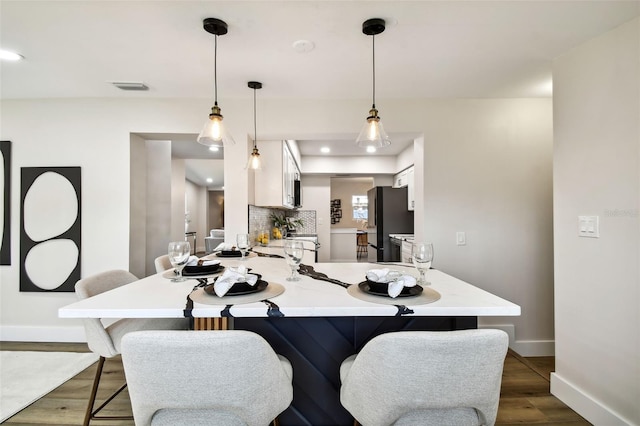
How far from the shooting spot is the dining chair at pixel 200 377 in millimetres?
750

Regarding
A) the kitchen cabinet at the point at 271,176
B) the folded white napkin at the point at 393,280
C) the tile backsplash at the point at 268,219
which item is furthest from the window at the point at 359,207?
the folded white napkin at the point at 393,280

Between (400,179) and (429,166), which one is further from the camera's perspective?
(400,179)

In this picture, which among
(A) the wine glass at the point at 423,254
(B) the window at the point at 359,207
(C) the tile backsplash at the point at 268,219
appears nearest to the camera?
(A) the wine glass at the point at 423,254

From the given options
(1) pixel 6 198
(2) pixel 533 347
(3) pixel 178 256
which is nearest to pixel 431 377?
(3) pixel 178 256

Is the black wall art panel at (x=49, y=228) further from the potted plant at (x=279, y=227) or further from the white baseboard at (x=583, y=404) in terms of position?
the white baseboard at (x=583, y=404)

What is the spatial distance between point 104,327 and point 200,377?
1099 millimetres

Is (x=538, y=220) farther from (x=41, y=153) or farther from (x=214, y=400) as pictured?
(x=41, y=153)

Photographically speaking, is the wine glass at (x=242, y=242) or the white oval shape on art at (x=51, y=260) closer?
the wine glass at (x=242, y=242)

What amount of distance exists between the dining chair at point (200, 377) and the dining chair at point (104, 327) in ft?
2.50

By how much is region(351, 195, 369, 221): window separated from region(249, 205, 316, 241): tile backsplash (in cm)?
292

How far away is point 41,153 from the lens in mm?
2691

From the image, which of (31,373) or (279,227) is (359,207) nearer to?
(279,227)

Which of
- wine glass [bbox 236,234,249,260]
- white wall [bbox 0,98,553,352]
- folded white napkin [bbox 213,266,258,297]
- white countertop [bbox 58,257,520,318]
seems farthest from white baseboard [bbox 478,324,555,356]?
folded white napkin [bbox 213,266,258,297]

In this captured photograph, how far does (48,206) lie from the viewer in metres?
2.68
